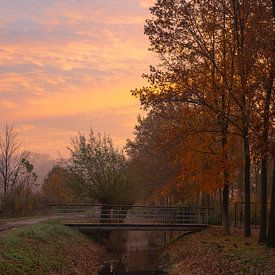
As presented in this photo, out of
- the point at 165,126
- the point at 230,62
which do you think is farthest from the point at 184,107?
the point at 230,62

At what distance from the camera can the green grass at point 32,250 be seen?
18.4 meters

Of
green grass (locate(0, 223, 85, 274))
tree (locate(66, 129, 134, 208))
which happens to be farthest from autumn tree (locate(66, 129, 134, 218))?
green grass (locate(0, 223, 85, 274))

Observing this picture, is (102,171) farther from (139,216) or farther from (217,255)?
(217,255)

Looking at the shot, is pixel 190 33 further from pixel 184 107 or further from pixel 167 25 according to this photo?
pixel 184 107

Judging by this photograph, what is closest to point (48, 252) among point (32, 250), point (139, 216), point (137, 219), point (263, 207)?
point (32, 250)

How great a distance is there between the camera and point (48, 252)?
2300 cm

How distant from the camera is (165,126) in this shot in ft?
86.9

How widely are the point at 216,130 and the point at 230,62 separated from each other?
376cm

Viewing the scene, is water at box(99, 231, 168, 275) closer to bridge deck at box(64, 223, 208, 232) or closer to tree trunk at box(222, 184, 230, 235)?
bridge deck at box(64, 223, 208, 232)

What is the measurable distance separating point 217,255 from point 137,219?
12.9 metres

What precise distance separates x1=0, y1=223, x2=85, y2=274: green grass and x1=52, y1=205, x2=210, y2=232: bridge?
18.0ft

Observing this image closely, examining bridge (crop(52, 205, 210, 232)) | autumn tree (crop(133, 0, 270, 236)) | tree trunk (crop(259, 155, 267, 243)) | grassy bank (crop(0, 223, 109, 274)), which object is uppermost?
autumn tree (crop(133, 0, 270, 236))

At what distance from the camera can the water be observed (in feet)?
88.6

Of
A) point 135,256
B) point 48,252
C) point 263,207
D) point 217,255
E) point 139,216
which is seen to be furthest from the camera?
point 139,216
